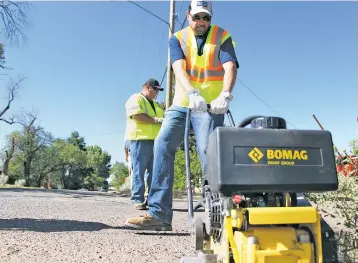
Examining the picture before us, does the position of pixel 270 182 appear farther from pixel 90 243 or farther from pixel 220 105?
pixel 90 243

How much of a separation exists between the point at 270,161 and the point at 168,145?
58.5 inches

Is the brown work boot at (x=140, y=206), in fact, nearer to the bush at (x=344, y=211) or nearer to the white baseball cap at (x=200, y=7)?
the bush at (x=344, y=211)

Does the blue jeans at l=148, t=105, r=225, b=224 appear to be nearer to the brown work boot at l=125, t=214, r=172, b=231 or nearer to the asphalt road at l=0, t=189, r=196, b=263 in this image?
the brown work boot at l=125, t=214, r=172, b=231

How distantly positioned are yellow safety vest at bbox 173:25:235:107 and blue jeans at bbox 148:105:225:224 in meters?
0.16

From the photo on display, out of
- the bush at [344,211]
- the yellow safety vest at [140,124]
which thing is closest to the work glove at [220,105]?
the bush at [344,211]

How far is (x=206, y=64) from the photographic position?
10.8ft

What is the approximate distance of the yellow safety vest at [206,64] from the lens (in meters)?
3.28

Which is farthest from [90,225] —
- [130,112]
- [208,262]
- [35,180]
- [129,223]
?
[35,180]

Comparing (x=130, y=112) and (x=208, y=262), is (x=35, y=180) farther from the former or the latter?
(x=208, y=262)

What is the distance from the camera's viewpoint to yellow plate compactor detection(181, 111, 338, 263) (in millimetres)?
1881

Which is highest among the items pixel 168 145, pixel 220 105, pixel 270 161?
pixel 220 105

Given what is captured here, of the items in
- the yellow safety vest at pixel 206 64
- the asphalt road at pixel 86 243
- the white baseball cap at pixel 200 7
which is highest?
the white baseball cap at pixel 200 7

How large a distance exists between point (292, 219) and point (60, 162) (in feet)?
217

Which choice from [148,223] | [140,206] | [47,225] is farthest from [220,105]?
[140,206]
